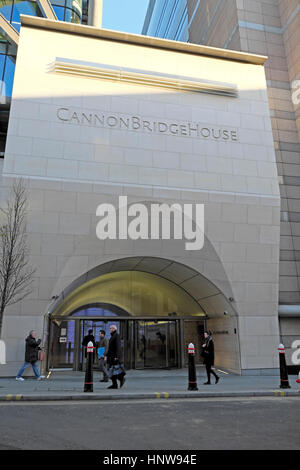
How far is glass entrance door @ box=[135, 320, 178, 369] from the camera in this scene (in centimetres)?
1603

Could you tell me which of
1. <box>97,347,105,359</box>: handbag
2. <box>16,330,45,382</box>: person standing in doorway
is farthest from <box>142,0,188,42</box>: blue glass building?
<box>16,330,45,382</box>: person standing in doorway

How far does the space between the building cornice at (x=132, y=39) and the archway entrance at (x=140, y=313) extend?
30.8 ft

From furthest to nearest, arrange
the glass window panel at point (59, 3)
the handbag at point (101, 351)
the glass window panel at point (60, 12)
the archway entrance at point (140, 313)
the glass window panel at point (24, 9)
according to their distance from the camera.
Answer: the glass window panel at point (59, 3) < the glass window panel at point (60, 12) < the glass window panel at point (24, 9) < the archway entrance at point (140, 313) < the handbag at point (101, 351)

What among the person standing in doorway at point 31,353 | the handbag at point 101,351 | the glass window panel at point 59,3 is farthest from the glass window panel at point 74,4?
the handbag at point 101,351

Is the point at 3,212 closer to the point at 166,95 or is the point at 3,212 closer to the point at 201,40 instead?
Answer: the point at 166,95

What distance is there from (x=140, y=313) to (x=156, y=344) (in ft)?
5.26

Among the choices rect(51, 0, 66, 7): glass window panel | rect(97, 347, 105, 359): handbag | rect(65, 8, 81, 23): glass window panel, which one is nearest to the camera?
rect(97, 347, 105, 359): handbag

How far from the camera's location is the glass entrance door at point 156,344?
16031 mm

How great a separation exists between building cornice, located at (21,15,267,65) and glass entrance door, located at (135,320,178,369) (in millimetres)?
12248

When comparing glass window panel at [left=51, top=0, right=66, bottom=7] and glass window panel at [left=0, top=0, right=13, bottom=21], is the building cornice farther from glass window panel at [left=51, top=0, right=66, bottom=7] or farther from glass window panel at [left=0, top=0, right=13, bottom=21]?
glass window panel at [left=51, top=0, right=66, bottom=7]

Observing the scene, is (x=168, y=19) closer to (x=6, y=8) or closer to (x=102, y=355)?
(x=6, y=8)

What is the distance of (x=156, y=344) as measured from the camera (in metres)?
16.3

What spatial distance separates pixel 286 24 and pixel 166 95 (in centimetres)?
1032

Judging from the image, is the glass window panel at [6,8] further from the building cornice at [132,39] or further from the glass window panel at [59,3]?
the glass window panel at [59,3]
